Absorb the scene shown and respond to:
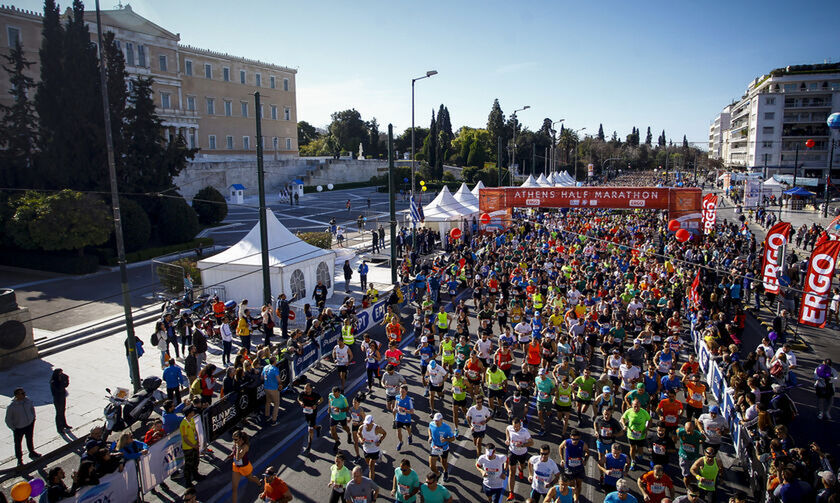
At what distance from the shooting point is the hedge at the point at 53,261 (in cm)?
2402

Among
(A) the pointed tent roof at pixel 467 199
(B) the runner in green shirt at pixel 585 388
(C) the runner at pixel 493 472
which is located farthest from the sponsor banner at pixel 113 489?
(A) the pointed tent roof at pixel 467 199

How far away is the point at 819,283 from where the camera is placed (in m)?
10.1

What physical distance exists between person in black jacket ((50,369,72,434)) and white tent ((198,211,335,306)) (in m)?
7.38

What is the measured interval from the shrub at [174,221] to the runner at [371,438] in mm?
25817

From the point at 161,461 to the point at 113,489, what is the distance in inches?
38.9

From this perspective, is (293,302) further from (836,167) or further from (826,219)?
(836,167)

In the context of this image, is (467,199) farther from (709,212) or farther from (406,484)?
(406,484)

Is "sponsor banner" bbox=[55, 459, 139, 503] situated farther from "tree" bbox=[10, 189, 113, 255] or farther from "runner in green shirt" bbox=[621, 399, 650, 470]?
"tree" bbox=[10, 189, 113, 255]

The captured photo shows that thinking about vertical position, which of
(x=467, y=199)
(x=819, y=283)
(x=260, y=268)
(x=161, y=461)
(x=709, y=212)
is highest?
(x=467, y=199)

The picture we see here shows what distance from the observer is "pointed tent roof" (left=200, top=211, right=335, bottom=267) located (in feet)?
59.5

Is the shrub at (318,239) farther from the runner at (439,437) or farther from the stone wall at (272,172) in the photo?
the stone wall at (272,172)

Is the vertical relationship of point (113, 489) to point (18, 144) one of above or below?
below

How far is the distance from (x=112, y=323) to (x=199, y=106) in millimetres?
48680

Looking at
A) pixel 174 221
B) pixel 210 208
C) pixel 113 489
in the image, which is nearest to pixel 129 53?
pixel 210 208
